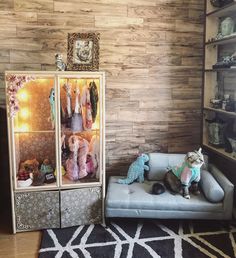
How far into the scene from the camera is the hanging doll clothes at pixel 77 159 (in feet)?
9.94

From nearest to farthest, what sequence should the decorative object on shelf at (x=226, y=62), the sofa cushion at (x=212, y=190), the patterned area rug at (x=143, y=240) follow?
1. the patterned area rug at (x=143, y=240)
2. the sofa cushion at (x=212, y=190)
3. the decorative object on shelf at (x=226, y=62)

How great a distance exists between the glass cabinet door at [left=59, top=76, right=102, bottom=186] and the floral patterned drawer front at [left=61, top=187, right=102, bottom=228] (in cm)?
10

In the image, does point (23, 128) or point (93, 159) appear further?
point (93, 159)

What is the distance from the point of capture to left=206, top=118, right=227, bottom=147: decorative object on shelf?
3.36 metres

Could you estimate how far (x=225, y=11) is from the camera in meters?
3.21

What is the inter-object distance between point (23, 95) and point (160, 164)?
160cm

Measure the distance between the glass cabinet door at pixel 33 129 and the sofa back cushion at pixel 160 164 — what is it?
1.04 metres

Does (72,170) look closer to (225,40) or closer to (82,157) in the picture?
(82,157)

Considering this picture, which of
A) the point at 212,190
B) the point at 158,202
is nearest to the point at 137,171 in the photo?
the point at 158,202

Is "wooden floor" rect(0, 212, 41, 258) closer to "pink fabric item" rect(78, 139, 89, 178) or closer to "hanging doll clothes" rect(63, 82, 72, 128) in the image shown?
"pink fabric item" rect(78, 139, 89, 178)

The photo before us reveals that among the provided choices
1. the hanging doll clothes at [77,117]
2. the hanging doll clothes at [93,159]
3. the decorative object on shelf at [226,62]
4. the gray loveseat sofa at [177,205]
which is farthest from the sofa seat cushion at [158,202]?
the decorative object on shelf at [226,62]

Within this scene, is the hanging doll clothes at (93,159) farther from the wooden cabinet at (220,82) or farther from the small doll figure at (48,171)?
the wooden cabinet at (220,82)

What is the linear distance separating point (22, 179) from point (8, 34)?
1.50 m

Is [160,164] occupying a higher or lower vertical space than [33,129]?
lower
